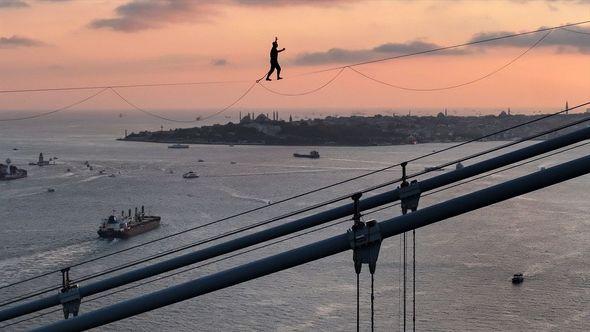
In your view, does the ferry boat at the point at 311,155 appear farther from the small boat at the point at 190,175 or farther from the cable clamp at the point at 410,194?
the cable clamp at the point at 410,194

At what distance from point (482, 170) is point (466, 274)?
10.5 m

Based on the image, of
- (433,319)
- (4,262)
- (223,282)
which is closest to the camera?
(223,282)

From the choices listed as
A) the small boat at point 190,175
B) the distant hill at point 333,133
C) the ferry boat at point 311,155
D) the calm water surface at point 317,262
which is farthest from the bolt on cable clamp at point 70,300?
the distant hill at point 333,133

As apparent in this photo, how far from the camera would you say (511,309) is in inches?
477

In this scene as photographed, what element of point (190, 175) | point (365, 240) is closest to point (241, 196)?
point (190, 175)

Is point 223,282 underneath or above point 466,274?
above

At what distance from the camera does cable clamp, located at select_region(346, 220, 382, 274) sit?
103 inches

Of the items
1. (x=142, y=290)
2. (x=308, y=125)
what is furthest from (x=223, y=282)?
(x=308, y=125)

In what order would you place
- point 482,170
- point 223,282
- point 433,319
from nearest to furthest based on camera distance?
point 223,282
point 482,170
point 433,319

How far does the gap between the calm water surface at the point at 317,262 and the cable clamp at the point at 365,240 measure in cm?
A: 880

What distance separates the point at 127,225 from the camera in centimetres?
2108

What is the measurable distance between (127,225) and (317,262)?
7511mm

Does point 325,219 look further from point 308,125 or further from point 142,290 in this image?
point 308,125

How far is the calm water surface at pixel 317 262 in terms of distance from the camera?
11812mm
